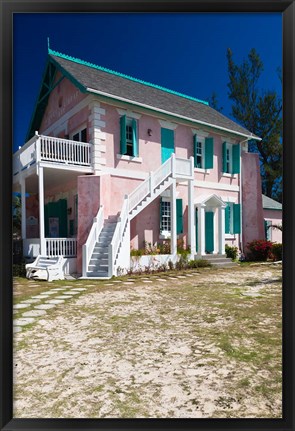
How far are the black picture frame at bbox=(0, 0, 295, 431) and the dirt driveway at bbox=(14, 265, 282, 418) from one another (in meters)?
0.22

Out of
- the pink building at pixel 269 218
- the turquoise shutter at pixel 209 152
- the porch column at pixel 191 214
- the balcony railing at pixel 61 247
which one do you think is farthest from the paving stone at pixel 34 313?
the pink building at pixel 269 218

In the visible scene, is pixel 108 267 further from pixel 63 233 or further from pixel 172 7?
pixel 172 7

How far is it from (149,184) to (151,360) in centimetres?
848

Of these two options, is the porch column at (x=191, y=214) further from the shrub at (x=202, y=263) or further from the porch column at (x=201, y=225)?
the shrub at (x=202, y=263)

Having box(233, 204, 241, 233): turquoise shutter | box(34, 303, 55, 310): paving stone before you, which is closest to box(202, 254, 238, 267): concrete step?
box(233, 204, 241, 233): turquoise shutter

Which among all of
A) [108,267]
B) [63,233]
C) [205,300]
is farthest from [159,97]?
[205,300]

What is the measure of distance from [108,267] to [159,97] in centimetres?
948

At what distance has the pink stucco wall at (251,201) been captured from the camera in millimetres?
15531

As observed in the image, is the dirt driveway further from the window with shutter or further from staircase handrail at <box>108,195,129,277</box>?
the window with shutter

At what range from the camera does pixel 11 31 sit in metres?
1.85

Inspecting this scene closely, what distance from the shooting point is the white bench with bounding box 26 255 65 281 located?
337 inches

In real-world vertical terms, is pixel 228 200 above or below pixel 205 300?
above

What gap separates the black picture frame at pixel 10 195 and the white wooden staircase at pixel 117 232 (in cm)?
696

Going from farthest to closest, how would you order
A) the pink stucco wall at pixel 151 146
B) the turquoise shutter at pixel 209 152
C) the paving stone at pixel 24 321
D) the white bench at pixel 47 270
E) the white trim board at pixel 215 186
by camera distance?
the turquoise shutter at pixel 209 152 → the white trim board at pixel 215 186 → the pink stucco wall at pixel 151 146 → the white bench at pixel 47 270 → the paving stone at pixel 24 321
